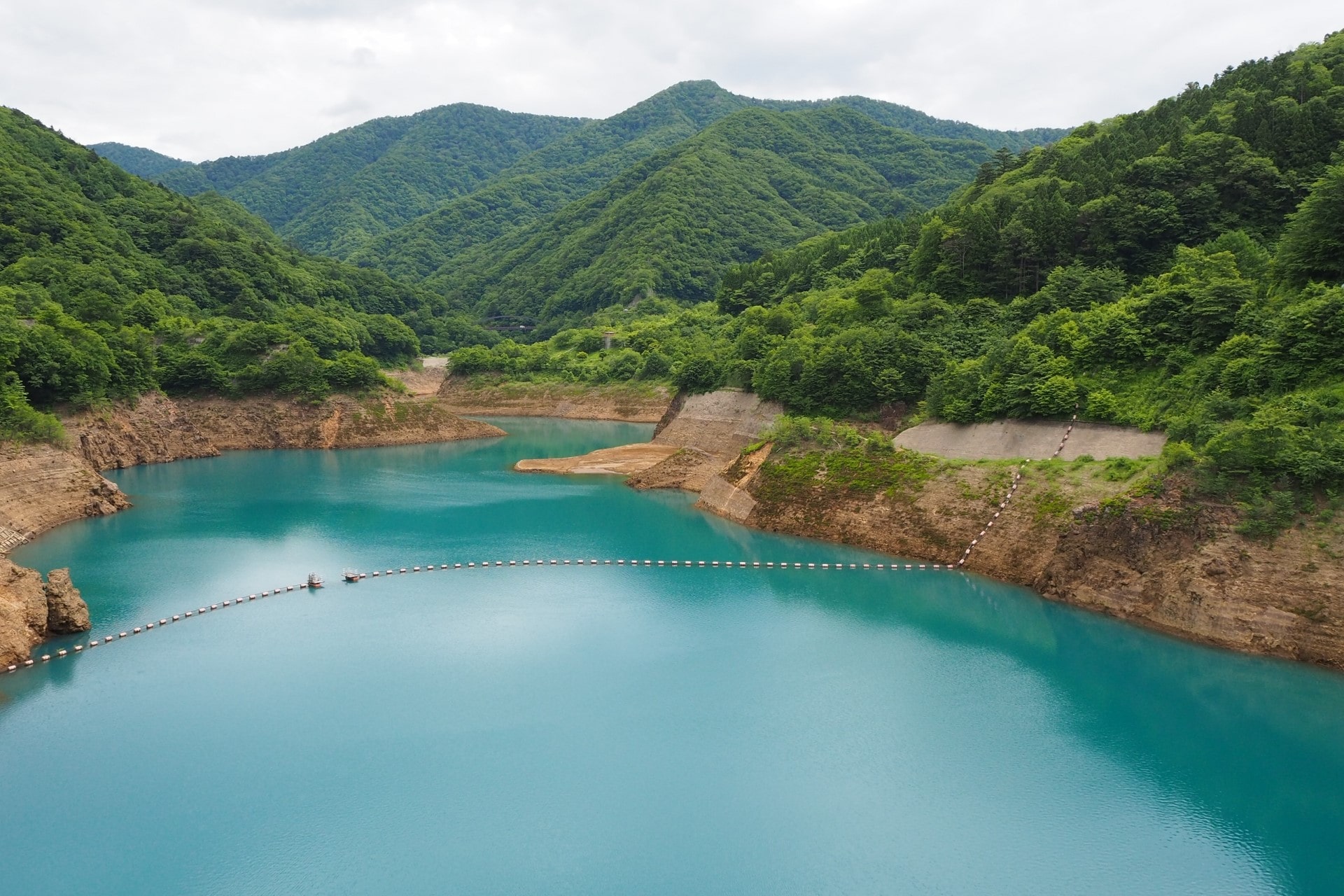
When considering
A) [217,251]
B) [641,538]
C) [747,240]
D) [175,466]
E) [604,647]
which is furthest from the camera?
[747,240]

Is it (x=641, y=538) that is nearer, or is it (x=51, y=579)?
(x=51, y=579)

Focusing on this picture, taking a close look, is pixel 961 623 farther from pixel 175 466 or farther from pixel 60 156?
pixel 60 156

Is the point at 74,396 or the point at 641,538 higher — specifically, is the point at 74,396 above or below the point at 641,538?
above

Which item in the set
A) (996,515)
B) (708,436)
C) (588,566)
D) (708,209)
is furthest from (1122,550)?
(708,209)

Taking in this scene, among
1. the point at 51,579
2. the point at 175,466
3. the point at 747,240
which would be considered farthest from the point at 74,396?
the point at 747,240

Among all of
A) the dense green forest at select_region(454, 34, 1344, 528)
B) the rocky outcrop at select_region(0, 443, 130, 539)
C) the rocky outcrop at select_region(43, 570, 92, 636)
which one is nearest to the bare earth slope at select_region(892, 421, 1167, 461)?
the dense green forest at select_region(454, 34, 1344, 528)

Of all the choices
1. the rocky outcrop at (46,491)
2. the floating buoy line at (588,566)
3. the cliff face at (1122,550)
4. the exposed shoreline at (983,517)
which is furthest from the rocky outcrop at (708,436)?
the rocky outcrop at (46,491)

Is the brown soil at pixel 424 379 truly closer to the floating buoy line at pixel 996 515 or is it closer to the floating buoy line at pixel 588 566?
the floating buoy line at pixel 588 566
